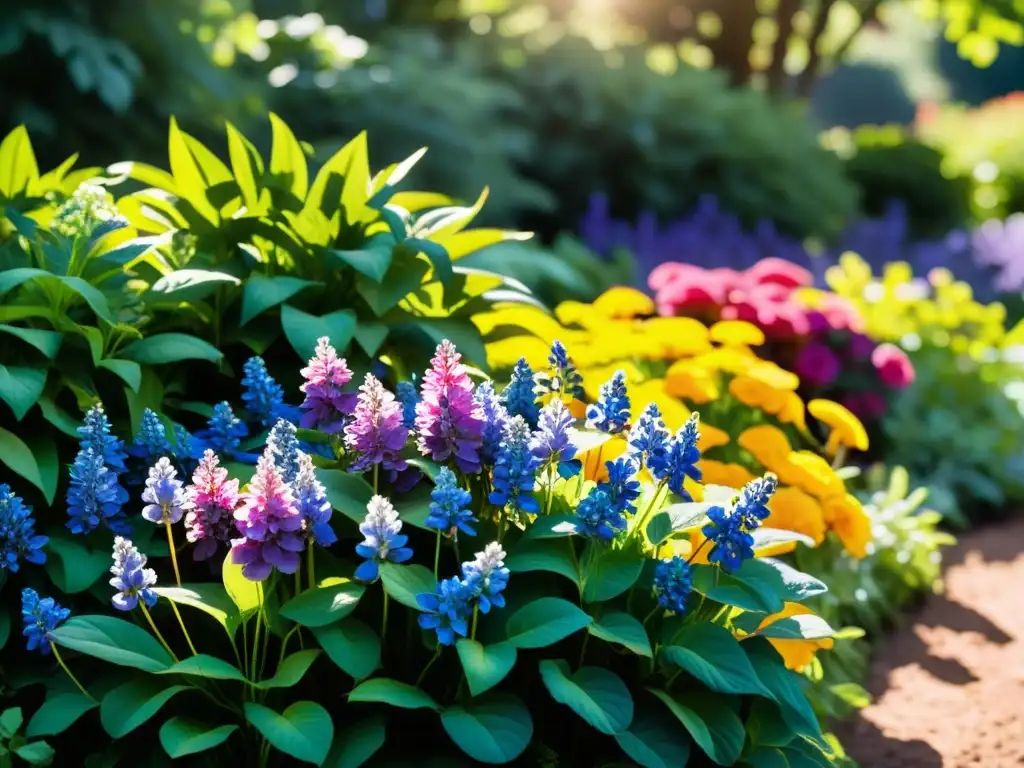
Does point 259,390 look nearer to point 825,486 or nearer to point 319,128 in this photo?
point 825,486

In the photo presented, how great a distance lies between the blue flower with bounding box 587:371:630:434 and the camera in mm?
2033

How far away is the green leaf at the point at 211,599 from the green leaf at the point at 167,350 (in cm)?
55

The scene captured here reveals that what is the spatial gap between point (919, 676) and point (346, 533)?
2.00 m

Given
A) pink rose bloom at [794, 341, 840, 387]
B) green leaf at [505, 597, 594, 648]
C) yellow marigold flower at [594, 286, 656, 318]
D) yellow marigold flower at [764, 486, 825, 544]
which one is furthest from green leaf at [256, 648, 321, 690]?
pink rose bloom at [794, 341, 840, 387]

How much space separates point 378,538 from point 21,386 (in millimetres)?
846

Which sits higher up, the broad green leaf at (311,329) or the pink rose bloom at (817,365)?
the broad green leaf at (311,329)

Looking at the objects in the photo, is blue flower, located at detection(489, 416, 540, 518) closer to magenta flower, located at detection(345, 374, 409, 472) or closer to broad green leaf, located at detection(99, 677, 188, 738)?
magenta flower, located at detection(345, 374, 409, 472)

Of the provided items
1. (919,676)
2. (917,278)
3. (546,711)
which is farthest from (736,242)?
(546,711)

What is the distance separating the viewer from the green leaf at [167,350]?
228 cm

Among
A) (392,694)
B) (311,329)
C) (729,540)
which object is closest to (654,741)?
(729,540)

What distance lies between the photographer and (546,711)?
207 centimetres

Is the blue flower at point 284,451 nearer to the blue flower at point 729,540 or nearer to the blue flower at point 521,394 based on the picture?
the blue flower at point 521,394

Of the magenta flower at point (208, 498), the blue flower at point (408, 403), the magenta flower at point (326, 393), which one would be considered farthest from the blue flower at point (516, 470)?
the magenta flower at point (208, 498)

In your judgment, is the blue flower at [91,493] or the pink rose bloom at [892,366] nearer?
the blue flower at [91,493]
